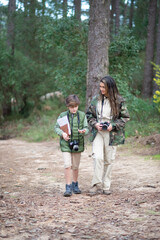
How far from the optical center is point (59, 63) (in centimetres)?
1354

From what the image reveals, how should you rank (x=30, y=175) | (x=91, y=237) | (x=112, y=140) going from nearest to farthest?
(x=91, y=237)
(x=112, y=140)
(x=30, y=175)

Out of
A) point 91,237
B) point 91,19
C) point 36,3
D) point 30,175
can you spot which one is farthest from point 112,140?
point 36,3

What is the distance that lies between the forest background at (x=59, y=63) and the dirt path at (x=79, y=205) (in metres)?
4.25

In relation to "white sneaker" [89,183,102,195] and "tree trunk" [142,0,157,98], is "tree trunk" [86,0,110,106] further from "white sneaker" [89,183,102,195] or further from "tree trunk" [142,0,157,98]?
"tree trunk" [142,0,157,98]

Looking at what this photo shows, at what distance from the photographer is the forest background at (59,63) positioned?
12.1 m

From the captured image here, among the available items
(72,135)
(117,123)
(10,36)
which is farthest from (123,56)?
(10,36)

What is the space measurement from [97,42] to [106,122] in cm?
607

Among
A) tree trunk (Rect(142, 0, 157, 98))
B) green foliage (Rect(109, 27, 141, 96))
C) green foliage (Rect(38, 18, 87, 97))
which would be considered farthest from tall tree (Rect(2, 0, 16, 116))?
green foliage (Rect(109, 27, 141, 96))

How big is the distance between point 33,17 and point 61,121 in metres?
11.8

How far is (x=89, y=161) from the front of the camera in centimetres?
927

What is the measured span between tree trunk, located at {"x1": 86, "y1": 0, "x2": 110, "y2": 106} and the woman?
17.8ft

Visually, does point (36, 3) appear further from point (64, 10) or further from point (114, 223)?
point (114, 223)

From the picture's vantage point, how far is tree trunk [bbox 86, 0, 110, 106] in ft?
34.6

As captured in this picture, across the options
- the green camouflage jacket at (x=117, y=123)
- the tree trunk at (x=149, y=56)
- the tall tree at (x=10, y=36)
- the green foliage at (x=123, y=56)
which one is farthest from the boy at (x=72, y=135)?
the tree trunk at (x=149, y=56)
